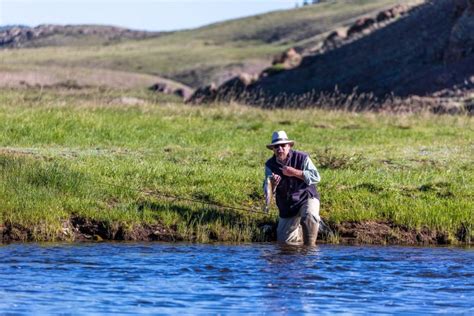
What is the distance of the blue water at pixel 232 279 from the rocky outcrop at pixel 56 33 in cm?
14594

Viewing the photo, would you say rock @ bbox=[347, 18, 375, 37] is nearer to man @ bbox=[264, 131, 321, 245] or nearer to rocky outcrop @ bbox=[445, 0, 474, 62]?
rocky outcrop @ bbox=[445, 0, 474, 62]

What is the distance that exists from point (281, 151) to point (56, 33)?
162 m

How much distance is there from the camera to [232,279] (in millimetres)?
13883

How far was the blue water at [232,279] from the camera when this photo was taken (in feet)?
40.4

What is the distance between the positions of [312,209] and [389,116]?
58.3 feet

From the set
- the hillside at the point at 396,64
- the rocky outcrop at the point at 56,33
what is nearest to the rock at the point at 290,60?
the hillside at the point at 396,64

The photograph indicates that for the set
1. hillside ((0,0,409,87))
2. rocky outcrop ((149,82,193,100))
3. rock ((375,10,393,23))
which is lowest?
rocky outcrop ((149,82,193,100))

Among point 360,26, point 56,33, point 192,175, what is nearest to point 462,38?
point 360,26

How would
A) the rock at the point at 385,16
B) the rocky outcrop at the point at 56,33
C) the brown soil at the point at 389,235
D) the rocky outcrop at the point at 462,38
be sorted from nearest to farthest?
the brown soil at the point at 389,235, the rocky outcrop at the point at 462,38, the rock at the point at 385,16, the rocky outcrop at the point at 56,33

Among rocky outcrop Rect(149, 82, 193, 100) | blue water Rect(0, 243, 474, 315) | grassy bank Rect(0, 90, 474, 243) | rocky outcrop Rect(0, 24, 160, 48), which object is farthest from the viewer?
rocky outcrop Rect(0, 24, 160, 48)

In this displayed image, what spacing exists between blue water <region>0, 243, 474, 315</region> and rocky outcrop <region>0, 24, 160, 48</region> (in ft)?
479

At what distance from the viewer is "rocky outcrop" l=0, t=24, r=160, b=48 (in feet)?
533

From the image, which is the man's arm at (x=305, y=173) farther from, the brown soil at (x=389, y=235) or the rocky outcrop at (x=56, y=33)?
the rocky outcrop at (x=56, y=33)

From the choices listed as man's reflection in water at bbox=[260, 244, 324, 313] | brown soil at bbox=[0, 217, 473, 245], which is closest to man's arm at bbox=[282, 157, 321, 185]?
man's reflection in water at bbox=[260, 244, 324, 313]
